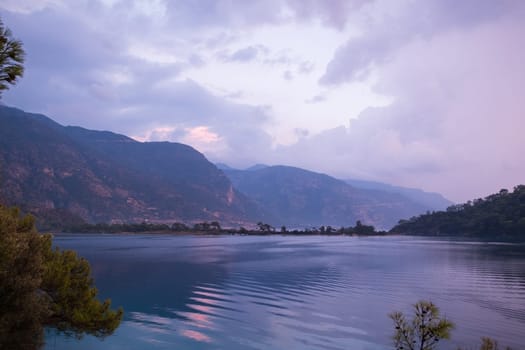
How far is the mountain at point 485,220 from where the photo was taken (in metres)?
116

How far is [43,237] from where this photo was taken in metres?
12.4

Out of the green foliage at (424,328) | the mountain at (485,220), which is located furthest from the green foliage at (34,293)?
the mountain at (485,220)

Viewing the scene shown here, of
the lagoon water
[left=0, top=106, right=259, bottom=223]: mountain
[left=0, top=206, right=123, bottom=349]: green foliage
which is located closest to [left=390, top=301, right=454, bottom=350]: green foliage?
[left=0, top=206, right=123, bottom=349]: green foliage

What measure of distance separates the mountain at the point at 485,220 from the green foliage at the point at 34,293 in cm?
11707

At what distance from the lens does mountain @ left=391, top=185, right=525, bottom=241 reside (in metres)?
116

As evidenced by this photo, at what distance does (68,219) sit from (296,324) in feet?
415

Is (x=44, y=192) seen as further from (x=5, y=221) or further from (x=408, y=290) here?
(x=5, y=221)

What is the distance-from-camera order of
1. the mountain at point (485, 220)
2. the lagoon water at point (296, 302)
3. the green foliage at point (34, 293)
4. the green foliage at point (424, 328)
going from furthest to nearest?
1. the mountain at point (485, 220)
2. the lagoon water at point (296, 302)
3. the green foliage at point (34, 293)
4. the green foliage at point (424, 328)

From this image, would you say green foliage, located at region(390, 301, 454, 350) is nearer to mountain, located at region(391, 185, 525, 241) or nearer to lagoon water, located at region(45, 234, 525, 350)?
lagoon water, located at region(45, 234, 525, 350)

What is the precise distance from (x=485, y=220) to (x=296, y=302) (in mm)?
118986

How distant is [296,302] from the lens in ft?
96.4

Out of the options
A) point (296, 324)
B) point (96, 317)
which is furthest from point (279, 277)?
point (96, 317)

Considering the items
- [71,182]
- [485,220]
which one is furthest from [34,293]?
[71,182]

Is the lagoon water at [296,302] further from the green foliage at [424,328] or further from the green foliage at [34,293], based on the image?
the green foliage at [424,328]
